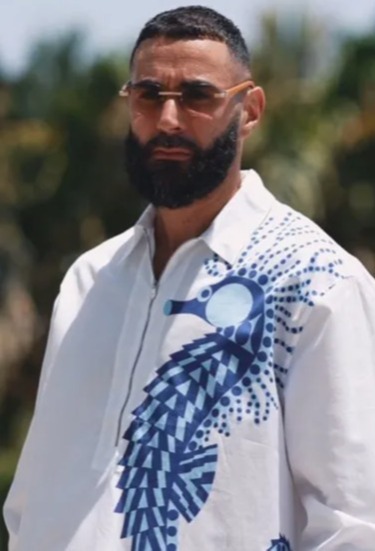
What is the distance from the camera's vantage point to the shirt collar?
3.62m

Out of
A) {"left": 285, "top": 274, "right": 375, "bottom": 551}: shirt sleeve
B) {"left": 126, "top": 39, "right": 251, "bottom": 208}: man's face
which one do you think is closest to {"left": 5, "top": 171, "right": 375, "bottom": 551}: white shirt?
{"left": 285, "top": 274, "right": 375, "bottom": 551}: shirt sleeve

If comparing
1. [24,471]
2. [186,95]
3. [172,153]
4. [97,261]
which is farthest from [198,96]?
[24,471]

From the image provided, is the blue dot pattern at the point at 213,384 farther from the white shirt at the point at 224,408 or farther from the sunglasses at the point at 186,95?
the sunglasses at the point at 186,95

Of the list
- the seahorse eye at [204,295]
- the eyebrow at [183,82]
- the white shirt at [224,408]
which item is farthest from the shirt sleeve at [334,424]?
the eyebrow at [183,82]

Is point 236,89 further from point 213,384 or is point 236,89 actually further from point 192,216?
point 213,384

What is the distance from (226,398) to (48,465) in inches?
17.8

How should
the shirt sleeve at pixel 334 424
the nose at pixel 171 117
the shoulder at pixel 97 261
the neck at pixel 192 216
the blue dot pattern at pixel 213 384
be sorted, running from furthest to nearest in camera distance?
the shoulder at pixel 97 261
the neck at pixel 192 216
the nose at pixel 171 117
the blue dot pattern at pixel 213 384
the shirt sleeve at pixel 334 424

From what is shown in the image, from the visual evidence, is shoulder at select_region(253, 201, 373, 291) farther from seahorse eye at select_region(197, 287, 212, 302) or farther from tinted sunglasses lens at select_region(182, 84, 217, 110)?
tinted sunglasses lens at select_region(182, 84, 217, 110)

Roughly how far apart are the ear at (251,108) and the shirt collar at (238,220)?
11cm

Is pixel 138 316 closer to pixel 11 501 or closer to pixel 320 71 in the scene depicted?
pixel 11 501

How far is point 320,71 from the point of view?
22.3 meters

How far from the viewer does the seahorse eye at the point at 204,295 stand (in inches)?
141

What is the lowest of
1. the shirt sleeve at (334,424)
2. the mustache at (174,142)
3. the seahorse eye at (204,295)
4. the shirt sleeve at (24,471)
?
the shirt sleeve at (24,471)

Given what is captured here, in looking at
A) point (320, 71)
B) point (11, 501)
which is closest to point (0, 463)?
point (320, 71)
